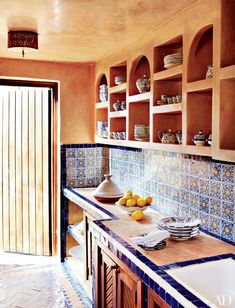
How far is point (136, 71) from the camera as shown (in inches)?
130

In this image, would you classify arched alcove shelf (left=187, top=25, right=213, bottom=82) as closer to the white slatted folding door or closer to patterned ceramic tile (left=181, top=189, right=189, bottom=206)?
patterned ceramic tile (left=181, top=189, right=189, bottom=206)

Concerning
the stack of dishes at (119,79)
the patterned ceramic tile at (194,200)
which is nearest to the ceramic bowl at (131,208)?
the patterned ceramic tile at (194,200)

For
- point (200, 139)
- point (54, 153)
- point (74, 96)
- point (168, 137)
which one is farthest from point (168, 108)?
point (54, 153)

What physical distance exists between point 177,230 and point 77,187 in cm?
214

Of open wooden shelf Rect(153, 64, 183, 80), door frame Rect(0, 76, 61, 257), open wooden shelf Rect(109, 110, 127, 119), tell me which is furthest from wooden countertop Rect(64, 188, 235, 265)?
door frame Rect(0, 76, 61, 257)

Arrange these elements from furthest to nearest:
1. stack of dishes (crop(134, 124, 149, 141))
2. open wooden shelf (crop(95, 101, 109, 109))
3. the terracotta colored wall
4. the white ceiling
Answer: the terracotta colored wall < open wooden shelf (crop(95, 101, 109, 109)) < stack of dishes (crop(134, 124, 149, 141)) < the white ceiling

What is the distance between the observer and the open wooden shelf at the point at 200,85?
82.9 inches

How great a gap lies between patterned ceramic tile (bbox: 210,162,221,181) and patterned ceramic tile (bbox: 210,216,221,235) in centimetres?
26

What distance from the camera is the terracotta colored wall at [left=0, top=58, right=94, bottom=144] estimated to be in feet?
13.4

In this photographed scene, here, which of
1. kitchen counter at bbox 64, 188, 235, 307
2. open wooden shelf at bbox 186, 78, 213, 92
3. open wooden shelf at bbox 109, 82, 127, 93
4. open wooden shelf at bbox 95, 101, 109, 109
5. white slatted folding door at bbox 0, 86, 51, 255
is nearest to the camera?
kitchen counter at bbox 64, 188, 235, 307

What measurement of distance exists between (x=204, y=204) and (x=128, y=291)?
2.60ft

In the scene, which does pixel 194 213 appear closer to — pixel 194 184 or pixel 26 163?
pixel 194 184

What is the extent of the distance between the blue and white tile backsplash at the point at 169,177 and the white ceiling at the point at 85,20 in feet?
3.26

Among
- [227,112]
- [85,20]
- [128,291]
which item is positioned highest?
[85,20]
